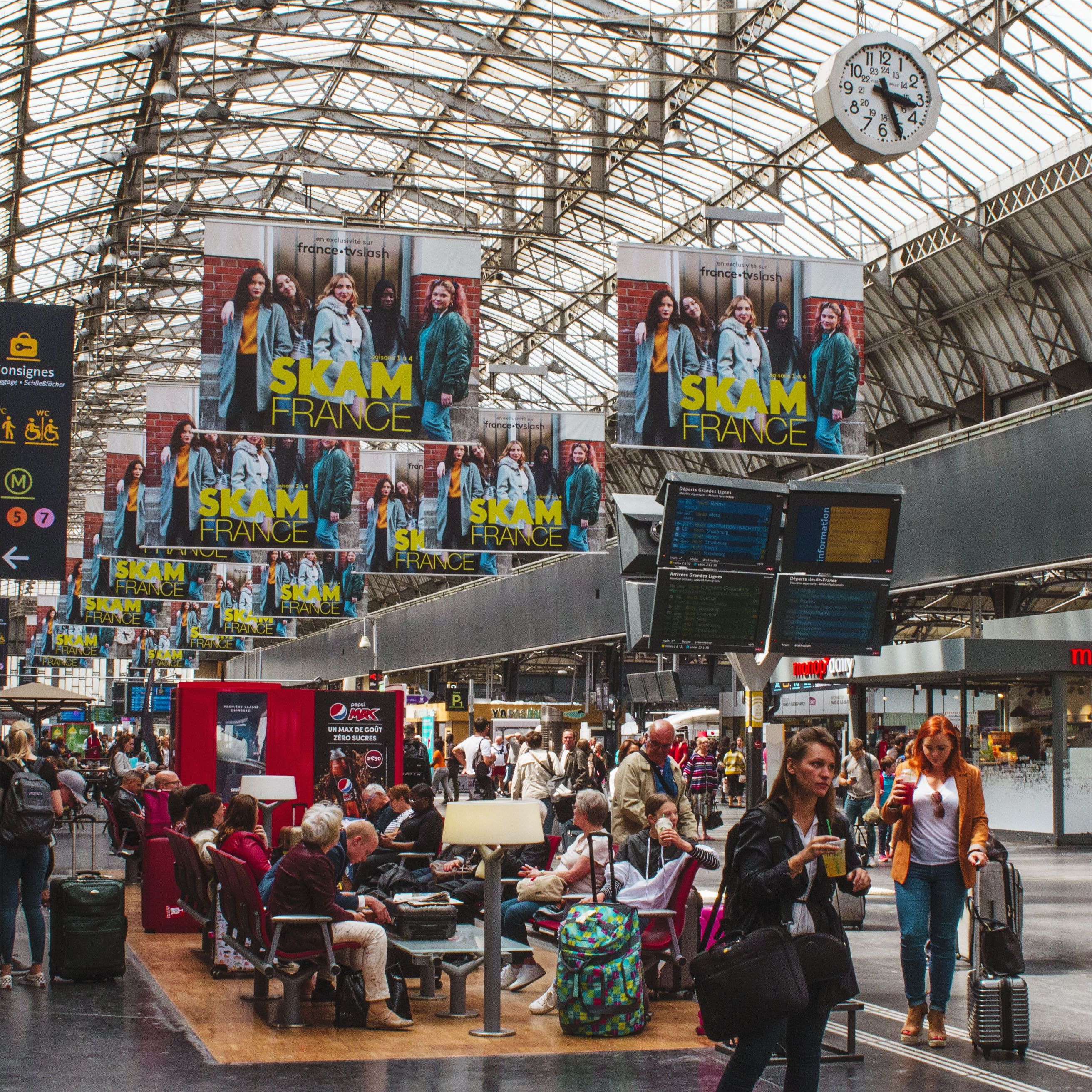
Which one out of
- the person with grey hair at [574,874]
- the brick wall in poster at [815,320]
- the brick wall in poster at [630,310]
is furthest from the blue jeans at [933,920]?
the brick wall in poster at [815,320]

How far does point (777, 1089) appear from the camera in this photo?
6941mm

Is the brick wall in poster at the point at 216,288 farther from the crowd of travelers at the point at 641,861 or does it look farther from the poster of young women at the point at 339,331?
the crowd of travelers at the point at 641,861

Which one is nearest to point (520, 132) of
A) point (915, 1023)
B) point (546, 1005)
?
point (546, 1005)

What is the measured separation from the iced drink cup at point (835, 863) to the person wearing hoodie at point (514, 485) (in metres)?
15.0

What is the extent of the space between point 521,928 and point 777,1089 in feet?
11.1

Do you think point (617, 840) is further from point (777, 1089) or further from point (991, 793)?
point (991, 793)

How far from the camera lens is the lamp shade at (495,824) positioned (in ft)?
26.1

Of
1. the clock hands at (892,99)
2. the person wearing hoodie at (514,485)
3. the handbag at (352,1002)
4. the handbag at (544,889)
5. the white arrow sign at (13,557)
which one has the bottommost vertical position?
the handbag at (352,1002)

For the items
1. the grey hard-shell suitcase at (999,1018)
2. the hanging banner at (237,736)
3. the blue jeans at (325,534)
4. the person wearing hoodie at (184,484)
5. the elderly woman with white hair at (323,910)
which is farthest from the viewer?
the blue jeans at (325,534)

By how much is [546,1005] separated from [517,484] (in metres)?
11.8

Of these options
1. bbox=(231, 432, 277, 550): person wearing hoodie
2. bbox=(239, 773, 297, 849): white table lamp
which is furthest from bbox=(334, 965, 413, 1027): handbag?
bbox=(231, 432, 277, 550): person wearing hoodie

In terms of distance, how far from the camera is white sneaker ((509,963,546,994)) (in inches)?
385

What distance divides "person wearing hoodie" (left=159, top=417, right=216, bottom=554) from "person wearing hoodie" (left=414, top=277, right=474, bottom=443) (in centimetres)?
689

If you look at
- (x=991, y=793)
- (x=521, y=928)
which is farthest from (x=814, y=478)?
(x=521, y=928)
